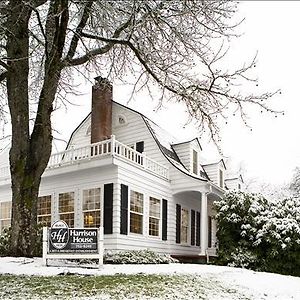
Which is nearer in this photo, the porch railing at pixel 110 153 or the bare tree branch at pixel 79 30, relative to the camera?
the bare tree branch at pixel 79 30

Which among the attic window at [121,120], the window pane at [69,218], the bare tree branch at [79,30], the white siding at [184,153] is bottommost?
the window pane at [69,218]

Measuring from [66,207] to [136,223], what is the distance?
299 cm

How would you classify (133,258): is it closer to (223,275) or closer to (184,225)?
(223,275)

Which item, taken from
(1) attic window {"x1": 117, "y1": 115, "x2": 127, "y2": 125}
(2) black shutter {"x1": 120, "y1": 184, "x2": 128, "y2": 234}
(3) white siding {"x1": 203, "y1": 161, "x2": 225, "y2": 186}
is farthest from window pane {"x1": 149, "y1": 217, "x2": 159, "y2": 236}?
(3) white siding {"x1": 203, "y1": 161, "x2": 225, "y2": 186}

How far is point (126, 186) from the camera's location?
16.9m

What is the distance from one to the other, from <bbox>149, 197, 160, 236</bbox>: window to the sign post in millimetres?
7767

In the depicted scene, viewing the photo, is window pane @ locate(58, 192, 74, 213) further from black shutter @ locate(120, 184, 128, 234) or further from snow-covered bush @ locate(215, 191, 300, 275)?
snow-covered bush @ locate(215, 191, 300, 275)

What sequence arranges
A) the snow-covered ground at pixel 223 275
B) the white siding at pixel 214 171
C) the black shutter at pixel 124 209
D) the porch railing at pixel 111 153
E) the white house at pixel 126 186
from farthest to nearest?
1. the white siding at pixel 214 171
2. the porch railing at pixel 111 153
3. the white house at pixel 126 186
4. the black shutter at pixel 124 209
5. the snow-covered ground at pixel 223 275

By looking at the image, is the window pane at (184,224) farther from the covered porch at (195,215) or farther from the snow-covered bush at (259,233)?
the snow-covered bush at (259,233)

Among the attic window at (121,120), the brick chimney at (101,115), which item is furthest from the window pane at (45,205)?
the attic window at (121,120)

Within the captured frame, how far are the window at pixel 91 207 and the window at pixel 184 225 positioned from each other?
5.08 metres

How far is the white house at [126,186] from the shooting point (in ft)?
54.7

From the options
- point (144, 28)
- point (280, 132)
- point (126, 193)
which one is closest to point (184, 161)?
point (126, 193)

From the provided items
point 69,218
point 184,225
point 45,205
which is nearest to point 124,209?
point 69,218
